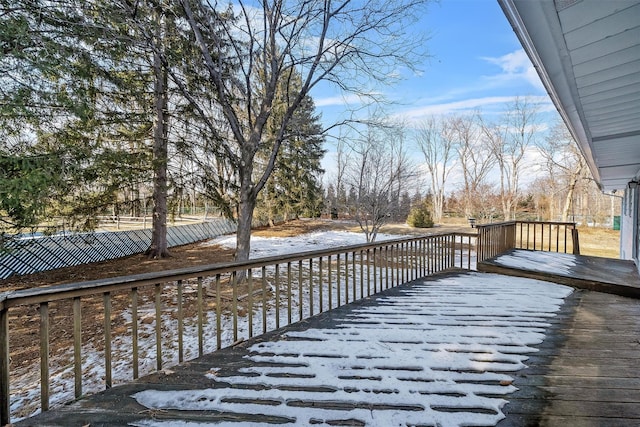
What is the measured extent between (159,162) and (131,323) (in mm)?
4719

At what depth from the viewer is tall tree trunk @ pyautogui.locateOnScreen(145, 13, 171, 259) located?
7.90m

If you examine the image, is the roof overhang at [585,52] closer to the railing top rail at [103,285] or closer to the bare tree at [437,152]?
the railing top rail at [103,285]

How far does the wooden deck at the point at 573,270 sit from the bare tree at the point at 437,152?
64.9 ft

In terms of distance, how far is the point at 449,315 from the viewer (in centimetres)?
343

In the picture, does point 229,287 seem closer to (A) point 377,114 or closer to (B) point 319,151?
(A) point 377,114

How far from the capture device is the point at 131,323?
3912 mm

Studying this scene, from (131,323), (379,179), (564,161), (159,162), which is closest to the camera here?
(131,323)

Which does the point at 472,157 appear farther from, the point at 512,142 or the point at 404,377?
the point at 404,377

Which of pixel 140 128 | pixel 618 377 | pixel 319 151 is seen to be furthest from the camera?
pixel 319 151

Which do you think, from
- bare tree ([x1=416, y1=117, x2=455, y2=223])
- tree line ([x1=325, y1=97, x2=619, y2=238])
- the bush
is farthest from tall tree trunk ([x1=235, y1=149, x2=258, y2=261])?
bare tree ([x1=416, y1=117, x2=455, y2=223])

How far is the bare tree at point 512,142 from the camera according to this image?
Answer: 2223cm

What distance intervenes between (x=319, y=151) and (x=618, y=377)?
17.6 m

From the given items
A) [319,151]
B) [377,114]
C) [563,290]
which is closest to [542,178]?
[319,151]

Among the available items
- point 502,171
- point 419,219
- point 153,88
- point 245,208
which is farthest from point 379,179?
point 502,171
